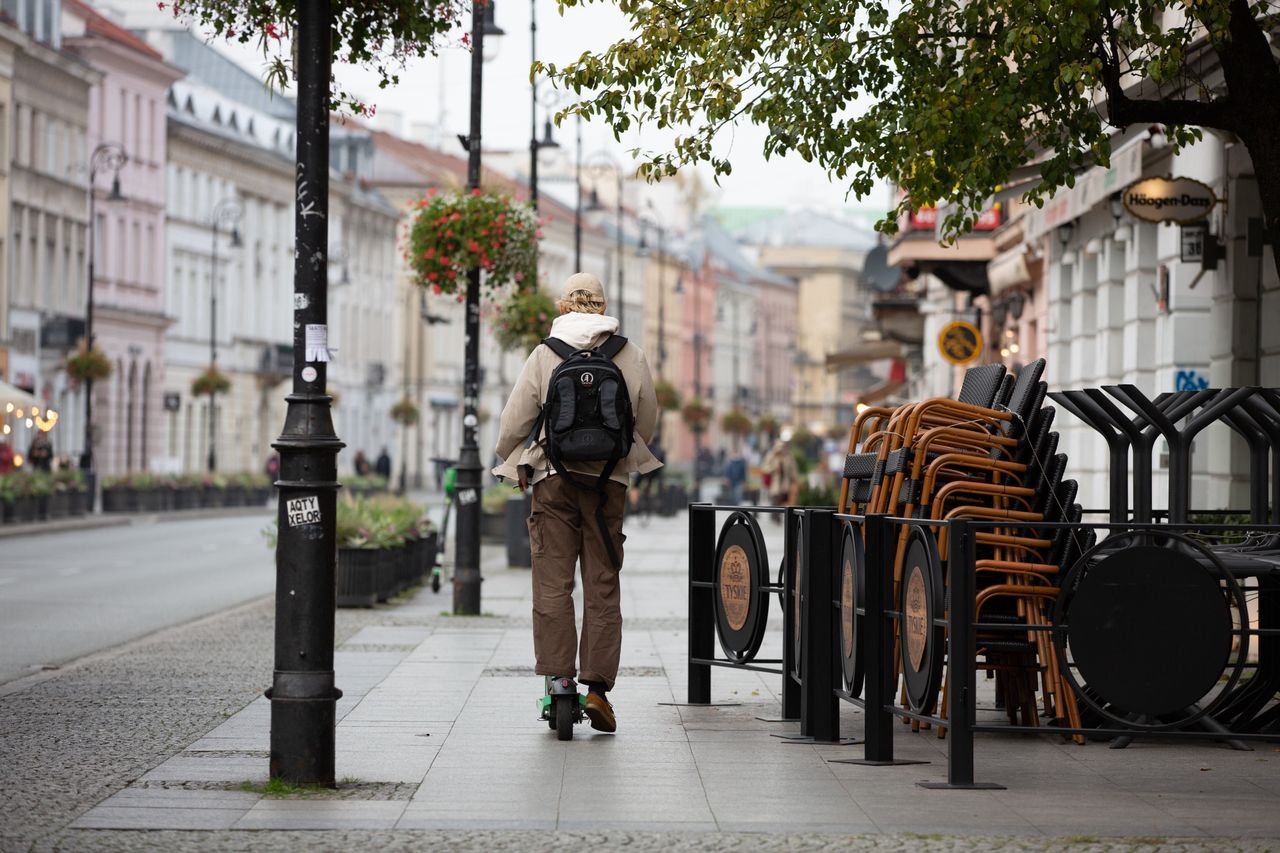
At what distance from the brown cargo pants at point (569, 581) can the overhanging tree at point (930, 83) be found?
114 inches

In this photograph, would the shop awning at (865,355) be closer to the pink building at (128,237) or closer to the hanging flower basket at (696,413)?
the pink building at (128,237)

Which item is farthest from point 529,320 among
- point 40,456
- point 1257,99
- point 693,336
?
point 693,336

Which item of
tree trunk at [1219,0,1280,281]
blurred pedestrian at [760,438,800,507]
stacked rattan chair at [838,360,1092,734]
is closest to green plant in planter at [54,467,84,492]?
blurred pedestrian at [760,438,800,507]

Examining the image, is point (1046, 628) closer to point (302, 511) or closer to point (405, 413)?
point (302, 511)

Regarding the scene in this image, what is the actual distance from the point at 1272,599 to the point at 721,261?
538 ft

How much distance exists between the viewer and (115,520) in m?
47.8

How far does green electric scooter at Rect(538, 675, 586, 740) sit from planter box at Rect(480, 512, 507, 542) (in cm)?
2630

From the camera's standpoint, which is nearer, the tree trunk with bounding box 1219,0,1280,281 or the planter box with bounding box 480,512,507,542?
the tree trunk with bounding box 1219,0,1280,281

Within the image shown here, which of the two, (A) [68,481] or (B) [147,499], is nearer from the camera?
(A) [68,481]

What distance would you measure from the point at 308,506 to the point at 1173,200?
1027 centimetres

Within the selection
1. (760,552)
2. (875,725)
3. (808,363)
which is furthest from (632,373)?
(808,363)

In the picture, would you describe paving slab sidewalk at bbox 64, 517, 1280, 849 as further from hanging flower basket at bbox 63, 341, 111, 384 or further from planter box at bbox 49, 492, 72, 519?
hanging flower basket at bbox 63, 341, 111, 384

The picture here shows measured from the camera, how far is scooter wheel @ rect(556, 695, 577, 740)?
10641 mm

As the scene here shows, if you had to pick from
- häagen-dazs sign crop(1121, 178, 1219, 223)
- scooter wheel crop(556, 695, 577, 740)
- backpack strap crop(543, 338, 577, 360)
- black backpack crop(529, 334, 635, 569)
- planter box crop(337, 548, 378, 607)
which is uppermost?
häagen-dazs sign crop(1121, 178, 1219, 223)
